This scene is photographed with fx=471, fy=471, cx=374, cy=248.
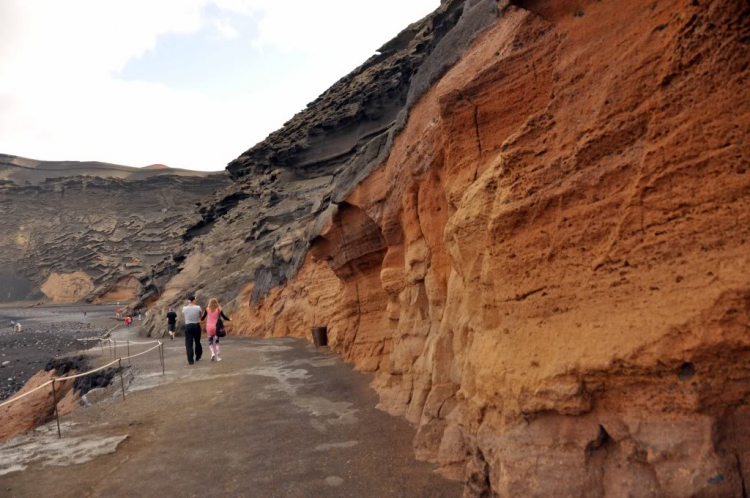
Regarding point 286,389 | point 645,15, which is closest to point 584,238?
point 645,15

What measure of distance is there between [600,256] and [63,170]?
8758 cm

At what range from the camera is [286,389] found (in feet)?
26.0

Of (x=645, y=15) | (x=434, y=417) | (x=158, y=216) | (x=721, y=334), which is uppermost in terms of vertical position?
(x=158, y=216)

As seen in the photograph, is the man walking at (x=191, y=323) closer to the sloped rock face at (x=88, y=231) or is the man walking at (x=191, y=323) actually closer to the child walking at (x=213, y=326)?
the child walking at (x=213, y=326)

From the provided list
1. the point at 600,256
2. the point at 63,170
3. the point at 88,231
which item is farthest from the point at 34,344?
the point at 63,170

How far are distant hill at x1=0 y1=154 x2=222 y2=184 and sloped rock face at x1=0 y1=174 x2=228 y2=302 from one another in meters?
2.75

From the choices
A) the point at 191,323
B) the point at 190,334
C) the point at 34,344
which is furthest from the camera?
the point at 34,344

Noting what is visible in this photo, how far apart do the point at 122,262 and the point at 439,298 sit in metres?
64.5

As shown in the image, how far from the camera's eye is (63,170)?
7369 centimetres

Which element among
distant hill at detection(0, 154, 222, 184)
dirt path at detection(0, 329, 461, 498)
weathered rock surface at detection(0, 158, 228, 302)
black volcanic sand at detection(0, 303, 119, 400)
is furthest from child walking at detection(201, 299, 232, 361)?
distant hill at detection(0, 154, 222, 184)

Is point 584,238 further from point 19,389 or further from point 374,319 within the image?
point 19,389

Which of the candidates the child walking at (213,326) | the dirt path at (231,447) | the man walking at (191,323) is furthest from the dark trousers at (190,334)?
the dirt path at (231,447)

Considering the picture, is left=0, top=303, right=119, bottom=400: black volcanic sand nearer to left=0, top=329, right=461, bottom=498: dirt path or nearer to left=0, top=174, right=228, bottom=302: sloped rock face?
left=0, top=329, right=461, bottom=498: dirt path

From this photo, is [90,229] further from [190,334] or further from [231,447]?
[231,447]
